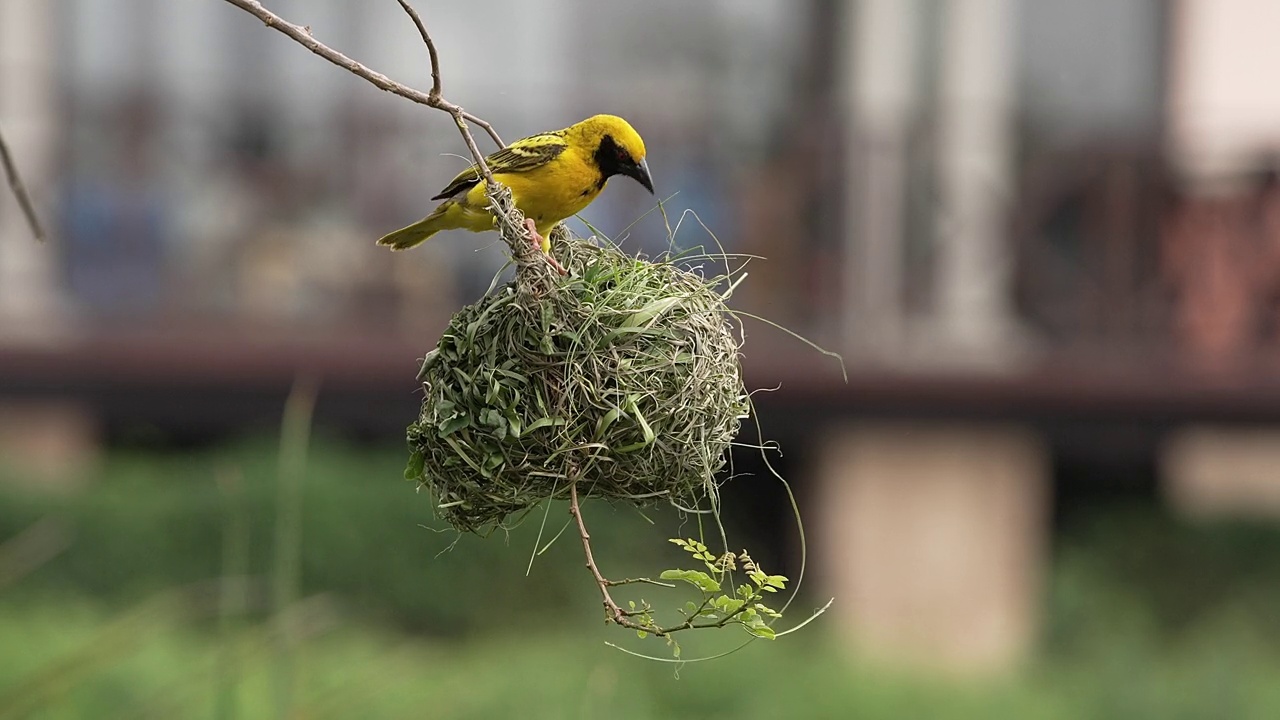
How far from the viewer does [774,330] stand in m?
10.4

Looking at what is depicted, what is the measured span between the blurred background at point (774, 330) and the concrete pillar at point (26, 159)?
26mm

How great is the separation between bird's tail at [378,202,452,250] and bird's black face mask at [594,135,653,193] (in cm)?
26

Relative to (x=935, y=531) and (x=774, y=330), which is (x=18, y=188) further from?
(x=935, y=531)

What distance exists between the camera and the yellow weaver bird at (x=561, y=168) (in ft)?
8.93

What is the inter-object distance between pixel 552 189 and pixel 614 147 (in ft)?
0.42

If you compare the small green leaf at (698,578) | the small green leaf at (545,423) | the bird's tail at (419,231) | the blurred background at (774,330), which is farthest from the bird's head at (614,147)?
the blurred background at (774,330)

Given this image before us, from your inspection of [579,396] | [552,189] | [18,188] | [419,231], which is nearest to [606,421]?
[579,396]

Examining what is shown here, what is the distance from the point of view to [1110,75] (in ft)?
41.4

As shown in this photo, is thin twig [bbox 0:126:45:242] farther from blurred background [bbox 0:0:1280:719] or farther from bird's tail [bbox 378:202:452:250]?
blurred background [bbox 0:0:1280:719]

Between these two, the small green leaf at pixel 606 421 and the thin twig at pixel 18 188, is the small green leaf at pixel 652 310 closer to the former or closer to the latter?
the small green leaf at pixel 606 421

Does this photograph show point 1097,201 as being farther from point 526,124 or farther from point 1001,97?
point 526,124

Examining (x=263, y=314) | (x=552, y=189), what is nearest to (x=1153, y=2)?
(x=263, y=314)

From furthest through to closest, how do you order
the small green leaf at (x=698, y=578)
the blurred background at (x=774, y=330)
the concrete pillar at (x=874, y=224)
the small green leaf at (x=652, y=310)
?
1. the concrete pillar at (x=874, y=224)
2. the blurred background at (x=774, y=330)
3. the small green leaf at (x=652, y=310)
4. the small green leaf at (x=698, y=578)

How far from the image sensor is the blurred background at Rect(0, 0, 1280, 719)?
9.83m
